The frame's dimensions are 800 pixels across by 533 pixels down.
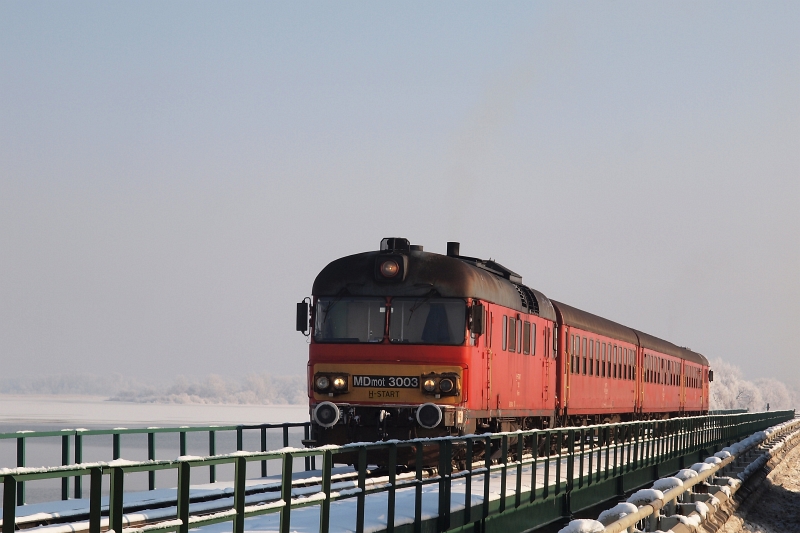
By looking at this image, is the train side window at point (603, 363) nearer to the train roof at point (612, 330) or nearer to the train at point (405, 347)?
the train roof at point (612, 330)

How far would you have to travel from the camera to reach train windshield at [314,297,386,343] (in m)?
19.7

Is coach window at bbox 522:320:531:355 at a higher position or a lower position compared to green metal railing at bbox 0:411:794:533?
higher

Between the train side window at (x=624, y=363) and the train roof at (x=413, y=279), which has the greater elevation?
the train roof at (x=413, y=279)

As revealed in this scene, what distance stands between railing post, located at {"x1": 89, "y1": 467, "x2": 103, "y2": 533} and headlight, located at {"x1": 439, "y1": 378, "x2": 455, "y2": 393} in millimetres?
12699

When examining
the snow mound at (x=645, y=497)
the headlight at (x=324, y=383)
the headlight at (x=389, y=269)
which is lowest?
the snow mound at (x=645, y=497)

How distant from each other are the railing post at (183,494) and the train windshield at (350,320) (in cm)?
1218

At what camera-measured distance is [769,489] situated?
2909 centimetres

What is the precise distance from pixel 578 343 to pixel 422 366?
10274 mm

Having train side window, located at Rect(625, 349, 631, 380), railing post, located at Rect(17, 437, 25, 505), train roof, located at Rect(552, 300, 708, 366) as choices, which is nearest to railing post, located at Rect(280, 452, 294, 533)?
railing post, located at Rect(17, 437, 25, 505)

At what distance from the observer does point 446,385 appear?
63.0 ft

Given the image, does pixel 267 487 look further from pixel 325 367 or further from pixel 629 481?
pixel 629 481

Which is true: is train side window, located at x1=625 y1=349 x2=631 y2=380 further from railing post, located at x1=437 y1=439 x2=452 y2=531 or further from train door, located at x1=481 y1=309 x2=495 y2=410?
railing post, located at x1=437 y1=439 x2=452 y2=531

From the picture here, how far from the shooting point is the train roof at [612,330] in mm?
28047

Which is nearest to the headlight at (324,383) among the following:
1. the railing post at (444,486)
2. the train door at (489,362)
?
the train door at (489,362)
